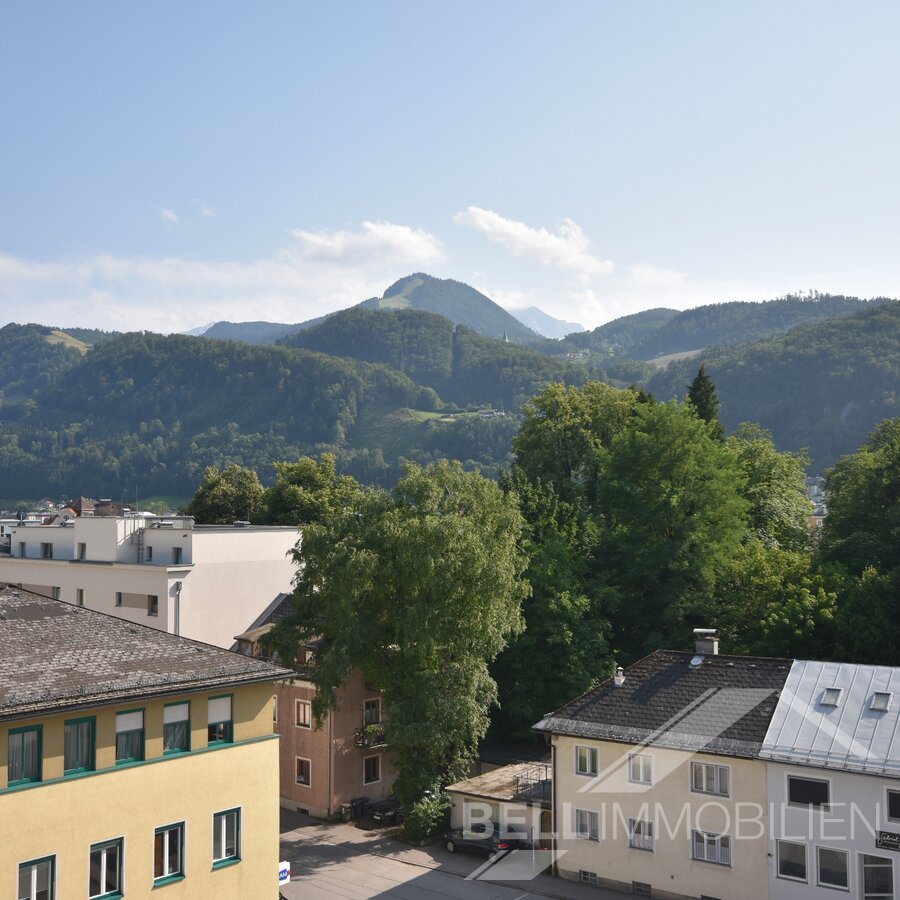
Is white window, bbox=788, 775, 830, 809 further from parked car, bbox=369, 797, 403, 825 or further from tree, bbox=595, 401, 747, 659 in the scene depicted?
tree, bbox=595, 401, 747, 659

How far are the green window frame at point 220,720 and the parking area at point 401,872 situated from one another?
10.6 meters

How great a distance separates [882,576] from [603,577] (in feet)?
44.8

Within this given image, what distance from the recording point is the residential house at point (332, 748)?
41906 millimetres

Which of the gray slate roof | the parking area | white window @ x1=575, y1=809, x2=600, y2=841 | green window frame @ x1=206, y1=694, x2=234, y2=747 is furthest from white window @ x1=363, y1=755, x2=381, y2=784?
green window frame @ x1=206, y1=694, x2=234, y2=747

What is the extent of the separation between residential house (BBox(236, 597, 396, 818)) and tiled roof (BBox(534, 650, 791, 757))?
11.8 meters

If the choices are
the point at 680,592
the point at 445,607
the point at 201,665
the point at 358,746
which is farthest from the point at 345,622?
the point at 680,592

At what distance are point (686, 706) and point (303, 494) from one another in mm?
42338

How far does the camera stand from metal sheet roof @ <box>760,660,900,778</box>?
91.7 ft

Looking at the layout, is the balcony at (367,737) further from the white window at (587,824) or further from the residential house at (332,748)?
the white window at (587,824)

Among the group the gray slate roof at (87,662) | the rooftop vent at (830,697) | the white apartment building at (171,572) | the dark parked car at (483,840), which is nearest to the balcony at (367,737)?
the dark parked car at (483,840)

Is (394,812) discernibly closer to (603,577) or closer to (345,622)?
(345,622)

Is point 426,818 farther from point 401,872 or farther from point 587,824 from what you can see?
point 587,824

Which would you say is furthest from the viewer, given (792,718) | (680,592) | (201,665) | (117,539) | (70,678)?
(117,539)

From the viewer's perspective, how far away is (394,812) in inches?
1626
